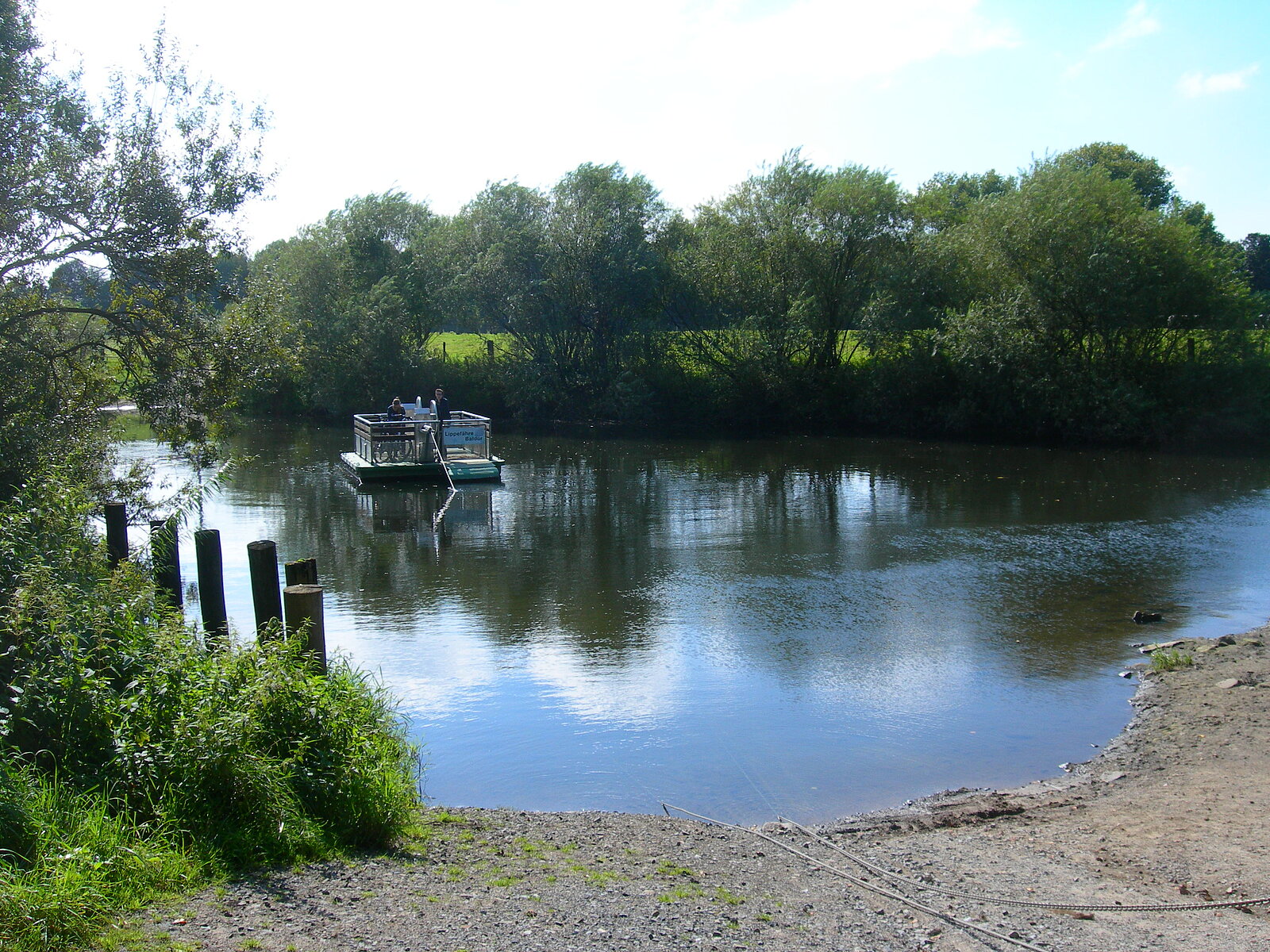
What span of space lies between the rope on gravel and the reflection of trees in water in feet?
12.6

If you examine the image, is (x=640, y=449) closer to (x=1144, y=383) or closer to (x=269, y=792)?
(x=1144, y=383)

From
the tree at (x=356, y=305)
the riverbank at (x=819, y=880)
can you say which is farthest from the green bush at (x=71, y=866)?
the tree at (x=356, y=305)

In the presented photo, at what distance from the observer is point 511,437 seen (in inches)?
1453

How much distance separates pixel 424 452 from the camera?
82.7ft

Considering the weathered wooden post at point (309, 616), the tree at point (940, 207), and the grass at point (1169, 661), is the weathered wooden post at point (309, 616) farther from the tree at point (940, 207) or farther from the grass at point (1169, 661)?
the tree at point (940, 207)

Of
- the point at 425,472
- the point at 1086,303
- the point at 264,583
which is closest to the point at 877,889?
the point at 264,583

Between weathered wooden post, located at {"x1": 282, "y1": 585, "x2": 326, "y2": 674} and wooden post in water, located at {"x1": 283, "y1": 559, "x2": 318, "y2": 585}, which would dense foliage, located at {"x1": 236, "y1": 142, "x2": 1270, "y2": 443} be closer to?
wooden post in water, located at {"x1": 283, "y1": 559, "x2": 318, "y2": 585}

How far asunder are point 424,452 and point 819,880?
20944 millimetres

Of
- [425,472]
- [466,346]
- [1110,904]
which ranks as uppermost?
[466,346]

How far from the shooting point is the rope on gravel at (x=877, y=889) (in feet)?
15.3

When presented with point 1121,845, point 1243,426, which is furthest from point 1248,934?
point 1243,426

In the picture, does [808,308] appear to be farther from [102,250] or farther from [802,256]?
[102,250]

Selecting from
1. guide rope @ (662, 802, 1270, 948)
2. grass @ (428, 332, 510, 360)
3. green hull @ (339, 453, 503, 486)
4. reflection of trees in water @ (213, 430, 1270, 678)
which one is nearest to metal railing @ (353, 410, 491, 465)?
green hull @ (339, 453, 503, 486)

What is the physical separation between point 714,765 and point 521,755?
157 cm
